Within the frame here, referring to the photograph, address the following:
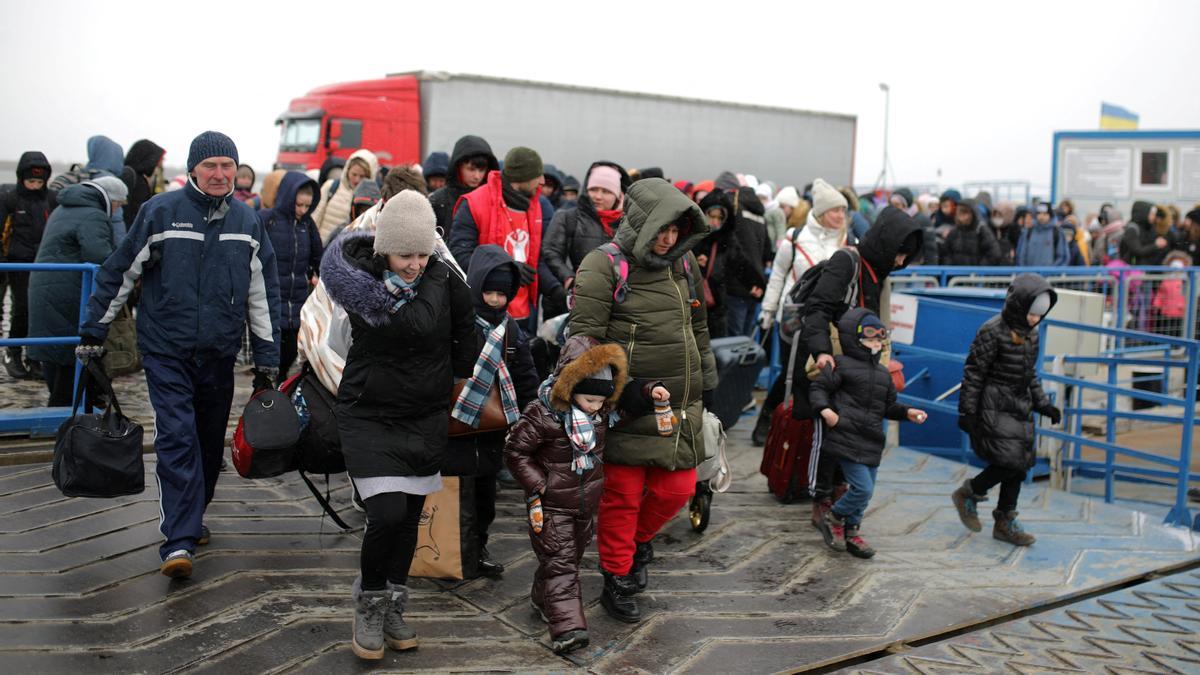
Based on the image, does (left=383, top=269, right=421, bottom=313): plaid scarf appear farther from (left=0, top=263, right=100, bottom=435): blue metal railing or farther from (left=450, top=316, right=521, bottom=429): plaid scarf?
(left=0, top=263, right=100, bottom=435): blue metal railing

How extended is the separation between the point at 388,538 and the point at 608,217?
3131mm

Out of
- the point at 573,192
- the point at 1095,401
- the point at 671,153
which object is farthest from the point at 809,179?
the point at 1095,401

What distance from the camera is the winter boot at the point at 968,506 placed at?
265 inches

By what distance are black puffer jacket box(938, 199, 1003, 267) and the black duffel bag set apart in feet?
40.2

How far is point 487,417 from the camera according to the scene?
193 inches

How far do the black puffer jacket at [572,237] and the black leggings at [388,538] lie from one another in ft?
8.94

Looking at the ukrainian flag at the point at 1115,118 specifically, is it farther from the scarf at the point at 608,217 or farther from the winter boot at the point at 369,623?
the winter boot at the point at 369,623

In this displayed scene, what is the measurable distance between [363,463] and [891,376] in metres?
3.34

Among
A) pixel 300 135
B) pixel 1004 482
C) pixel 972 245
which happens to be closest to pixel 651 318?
pixel 1004 482

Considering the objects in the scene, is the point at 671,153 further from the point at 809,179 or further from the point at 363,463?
the point at 363,463

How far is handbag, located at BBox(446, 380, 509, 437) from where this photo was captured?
4.86m

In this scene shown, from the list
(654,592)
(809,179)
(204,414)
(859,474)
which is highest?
(809,179)

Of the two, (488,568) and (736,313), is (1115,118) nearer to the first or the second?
(736,313)

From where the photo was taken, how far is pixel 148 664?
163 inches
